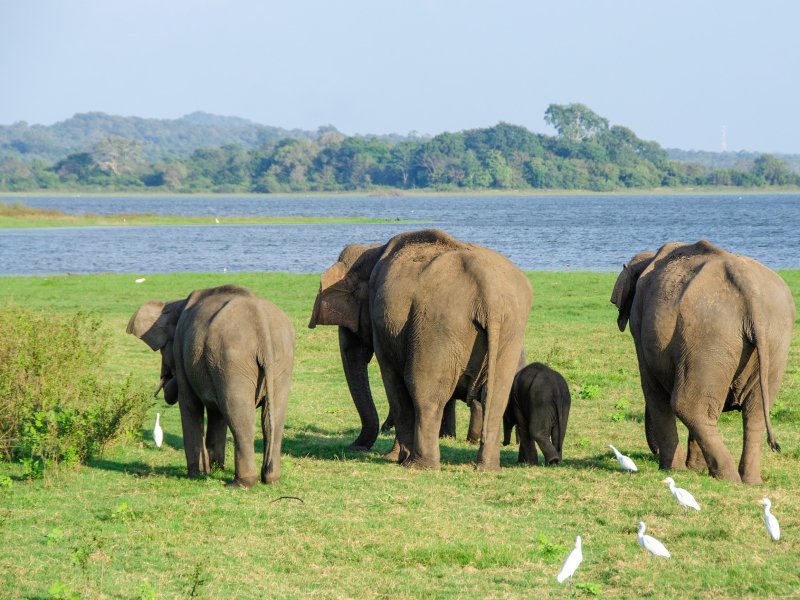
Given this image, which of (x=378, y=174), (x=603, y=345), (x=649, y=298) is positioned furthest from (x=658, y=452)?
(x=378, y=174)

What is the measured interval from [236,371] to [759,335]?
417cm

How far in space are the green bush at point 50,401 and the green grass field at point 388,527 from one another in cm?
24

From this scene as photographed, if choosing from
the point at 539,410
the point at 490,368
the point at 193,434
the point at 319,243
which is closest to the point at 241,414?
the point at 193,434

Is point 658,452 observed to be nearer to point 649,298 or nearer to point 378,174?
point 649,298

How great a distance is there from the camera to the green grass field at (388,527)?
754 cm

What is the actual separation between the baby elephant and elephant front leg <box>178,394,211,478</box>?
9.77 feet

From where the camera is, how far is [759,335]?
9.54 m

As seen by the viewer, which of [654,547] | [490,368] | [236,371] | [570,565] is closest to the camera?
[570,565]

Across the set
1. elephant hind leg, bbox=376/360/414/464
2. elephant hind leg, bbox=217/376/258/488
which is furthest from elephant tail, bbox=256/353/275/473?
elephant hind leg, bbox=376/360/414/464

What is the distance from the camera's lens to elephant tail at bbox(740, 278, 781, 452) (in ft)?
31.3

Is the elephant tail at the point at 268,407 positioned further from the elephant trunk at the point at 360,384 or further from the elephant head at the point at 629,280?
the elephant head at the point at 629,280

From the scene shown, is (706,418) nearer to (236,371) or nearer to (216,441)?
(236,371)

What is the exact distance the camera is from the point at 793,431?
12.8 m

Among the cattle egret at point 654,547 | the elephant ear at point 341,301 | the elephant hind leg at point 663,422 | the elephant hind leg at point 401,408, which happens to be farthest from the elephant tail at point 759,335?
the elephant ear at point 341,301
